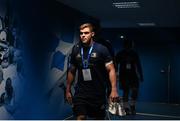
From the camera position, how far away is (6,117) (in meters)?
4.46

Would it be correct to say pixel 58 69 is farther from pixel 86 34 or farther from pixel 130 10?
pixel 86 34

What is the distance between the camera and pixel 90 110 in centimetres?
379

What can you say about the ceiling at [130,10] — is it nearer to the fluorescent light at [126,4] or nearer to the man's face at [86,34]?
the fluorescent light at [126,4]

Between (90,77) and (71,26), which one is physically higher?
(71,26)

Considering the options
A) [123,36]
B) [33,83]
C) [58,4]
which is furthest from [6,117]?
[123,36]

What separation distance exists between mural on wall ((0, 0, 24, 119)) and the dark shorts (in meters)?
1.09

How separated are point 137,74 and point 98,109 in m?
3.54

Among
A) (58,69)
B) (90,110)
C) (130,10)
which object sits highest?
(130,10)

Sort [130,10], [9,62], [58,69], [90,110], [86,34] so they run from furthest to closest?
[130,10], [58,69], [9,62], [90,110], [86,34]

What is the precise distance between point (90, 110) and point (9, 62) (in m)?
1.35

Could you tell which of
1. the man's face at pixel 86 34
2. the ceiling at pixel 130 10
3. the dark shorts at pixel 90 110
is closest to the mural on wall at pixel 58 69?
the ceiling at pixel 130 10

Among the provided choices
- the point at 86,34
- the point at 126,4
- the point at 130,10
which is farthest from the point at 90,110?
the point at 130,10

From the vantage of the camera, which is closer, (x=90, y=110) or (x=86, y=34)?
(x=86, y=34)

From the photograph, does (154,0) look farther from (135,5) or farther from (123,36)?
(123,36)
